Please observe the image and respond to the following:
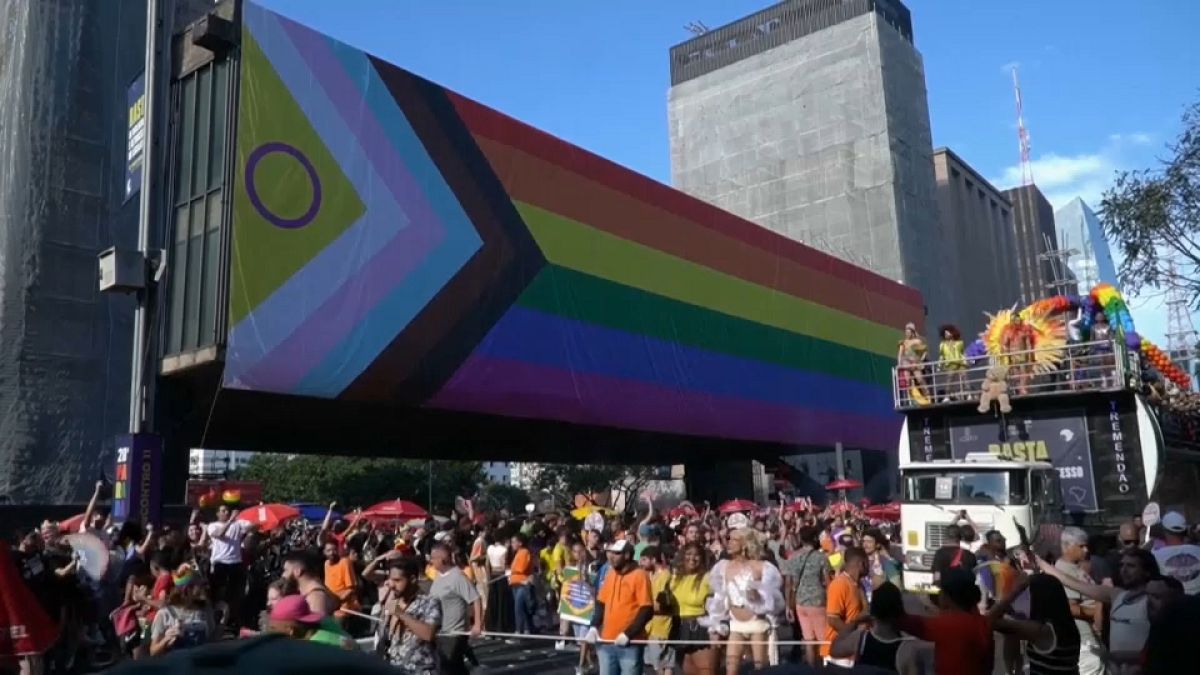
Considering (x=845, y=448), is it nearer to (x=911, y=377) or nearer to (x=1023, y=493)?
(x=911, y=377)

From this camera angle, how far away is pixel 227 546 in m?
13.9

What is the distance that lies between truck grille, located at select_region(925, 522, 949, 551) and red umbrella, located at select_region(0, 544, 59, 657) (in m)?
13.5

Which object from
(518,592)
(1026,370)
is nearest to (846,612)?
(518,592)

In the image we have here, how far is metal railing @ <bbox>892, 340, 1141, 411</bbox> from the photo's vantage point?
17.4 meters

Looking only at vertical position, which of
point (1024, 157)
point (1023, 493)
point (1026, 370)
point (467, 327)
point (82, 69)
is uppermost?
point (1024, 157)

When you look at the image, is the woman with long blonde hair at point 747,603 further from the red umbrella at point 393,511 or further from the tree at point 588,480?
the tree at point 588,480

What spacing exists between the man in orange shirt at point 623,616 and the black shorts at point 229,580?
7.50 meters

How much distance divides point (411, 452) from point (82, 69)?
15.3 meters

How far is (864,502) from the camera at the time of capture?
92.4 feet

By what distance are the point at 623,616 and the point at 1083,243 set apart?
8996 centimetres

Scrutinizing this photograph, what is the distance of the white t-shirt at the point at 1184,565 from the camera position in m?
7.36

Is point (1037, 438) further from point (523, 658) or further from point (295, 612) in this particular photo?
point (295, 612)

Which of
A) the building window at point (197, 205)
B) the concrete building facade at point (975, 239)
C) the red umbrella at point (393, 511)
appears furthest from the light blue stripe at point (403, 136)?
the concrete building facade at point (975, 239)

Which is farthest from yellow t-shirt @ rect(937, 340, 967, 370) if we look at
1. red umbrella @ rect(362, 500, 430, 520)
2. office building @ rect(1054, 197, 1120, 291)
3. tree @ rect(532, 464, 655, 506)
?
office building @ rect(1054, 197, 1120, 291)
